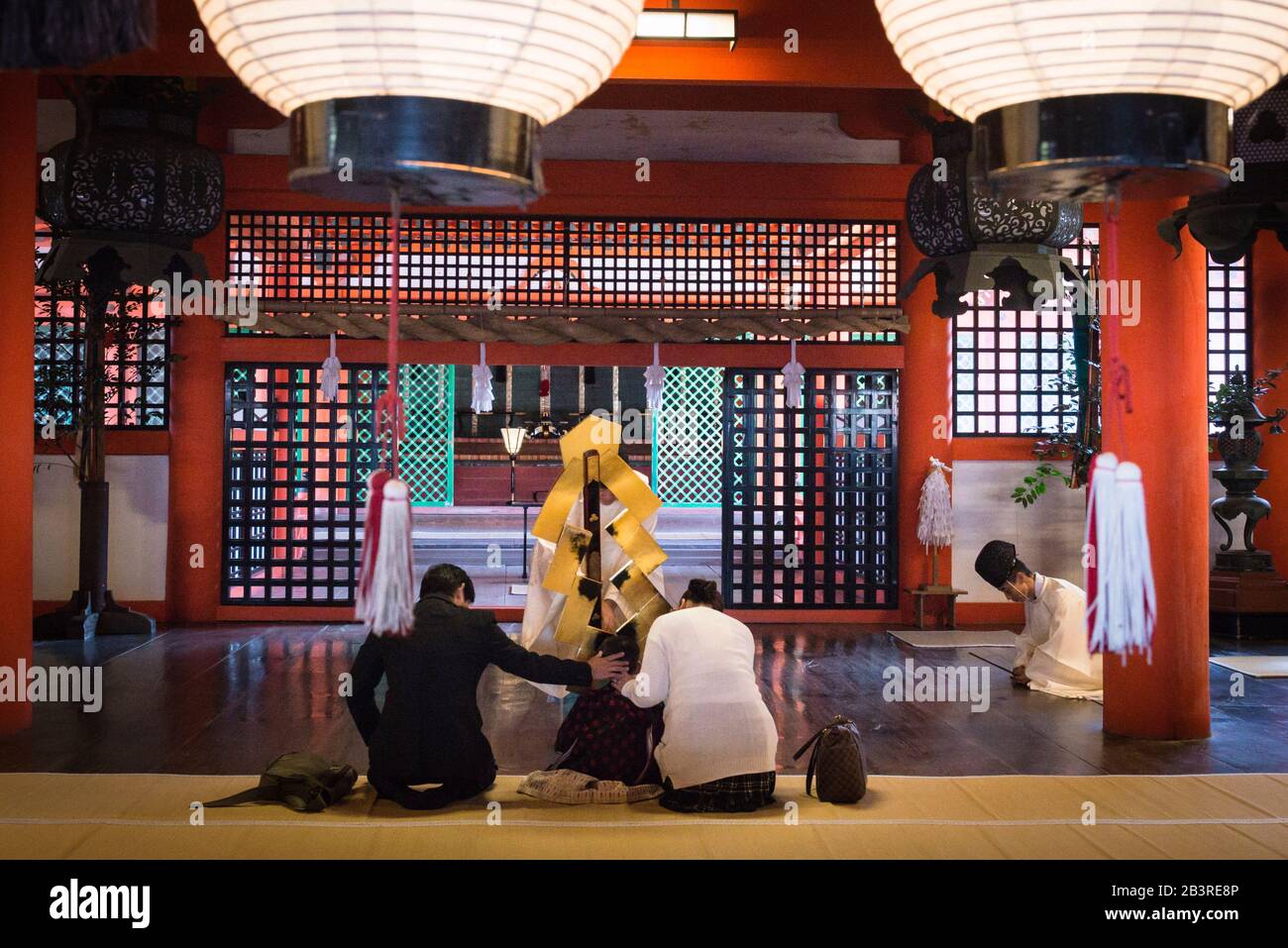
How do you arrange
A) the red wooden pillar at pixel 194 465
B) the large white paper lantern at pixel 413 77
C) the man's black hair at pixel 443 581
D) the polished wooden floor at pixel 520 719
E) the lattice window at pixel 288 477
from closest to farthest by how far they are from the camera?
the large white paper lantern at pixel 413 77 → the man's black hair at pixel 443 581 → the polished wooden floor at pixel 520 719 → the red wooden pillar at pixel 194 465 → the lattice window at pixel 288 477

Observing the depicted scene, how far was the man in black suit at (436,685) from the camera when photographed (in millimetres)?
3805

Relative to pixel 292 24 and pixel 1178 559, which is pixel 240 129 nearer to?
pixel 1178 559

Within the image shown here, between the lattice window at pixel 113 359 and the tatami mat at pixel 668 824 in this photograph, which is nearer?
the tatami mat at pixel 668 824

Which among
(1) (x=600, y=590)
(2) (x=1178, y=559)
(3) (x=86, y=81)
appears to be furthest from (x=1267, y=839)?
(3) (x=86, y=81)

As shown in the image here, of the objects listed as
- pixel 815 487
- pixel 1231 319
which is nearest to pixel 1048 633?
pixel 815 487

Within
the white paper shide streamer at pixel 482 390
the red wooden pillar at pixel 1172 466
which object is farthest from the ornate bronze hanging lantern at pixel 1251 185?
the white paper shide streamer at pixel 482 390

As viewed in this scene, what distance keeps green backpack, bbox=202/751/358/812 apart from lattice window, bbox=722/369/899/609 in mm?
5062

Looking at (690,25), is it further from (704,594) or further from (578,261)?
(578,261)

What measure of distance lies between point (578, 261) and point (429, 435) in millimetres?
6144

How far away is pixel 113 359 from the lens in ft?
27.5

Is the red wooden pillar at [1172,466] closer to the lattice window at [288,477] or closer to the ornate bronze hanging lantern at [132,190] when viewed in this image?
the ornate bronze hanging lantern at [132,190]

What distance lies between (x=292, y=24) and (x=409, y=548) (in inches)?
28.4

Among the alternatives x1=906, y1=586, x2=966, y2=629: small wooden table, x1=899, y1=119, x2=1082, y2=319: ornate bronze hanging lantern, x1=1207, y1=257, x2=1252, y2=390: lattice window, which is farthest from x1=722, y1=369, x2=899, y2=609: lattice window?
x1=899, y1=119, x2=1082, y2=319: ornate bronze hanging lantern

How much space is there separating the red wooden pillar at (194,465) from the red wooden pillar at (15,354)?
11.2ft
